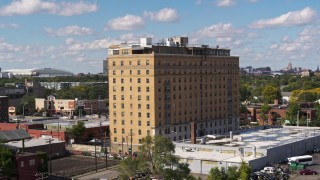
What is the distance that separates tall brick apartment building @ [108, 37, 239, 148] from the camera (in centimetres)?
8350

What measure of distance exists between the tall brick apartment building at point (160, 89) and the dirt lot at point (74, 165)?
8.09 m

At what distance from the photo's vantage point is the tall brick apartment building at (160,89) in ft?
274

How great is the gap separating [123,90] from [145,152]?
36488 millimetres

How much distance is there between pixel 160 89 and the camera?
3317 inches

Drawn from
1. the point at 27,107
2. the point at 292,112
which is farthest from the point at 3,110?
the point at 292,112

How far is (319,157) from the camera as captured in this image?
8025 centimetres

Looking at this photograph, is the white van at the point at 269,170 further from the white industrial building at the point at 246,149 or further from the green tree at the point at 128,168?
the green tree at the point at 128,168

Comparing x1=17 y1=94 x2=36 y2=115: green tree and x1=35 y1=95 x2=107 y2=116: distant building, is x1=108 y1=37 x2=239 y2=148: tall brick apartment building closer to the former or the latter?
x1=35 y1=95 x2=107 y2=116: distant building

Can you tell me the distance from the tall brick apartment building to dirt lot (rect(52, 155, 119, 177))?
8.09 meters

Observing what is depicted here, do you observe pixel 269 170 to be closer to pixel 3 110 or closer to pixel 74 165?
pixel 74 165

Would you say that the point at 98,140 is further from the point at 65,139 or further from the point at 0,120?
the point at 0,120

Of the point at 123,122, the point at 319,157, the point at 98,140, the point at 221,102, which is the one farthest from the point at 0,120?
the point at 319,157

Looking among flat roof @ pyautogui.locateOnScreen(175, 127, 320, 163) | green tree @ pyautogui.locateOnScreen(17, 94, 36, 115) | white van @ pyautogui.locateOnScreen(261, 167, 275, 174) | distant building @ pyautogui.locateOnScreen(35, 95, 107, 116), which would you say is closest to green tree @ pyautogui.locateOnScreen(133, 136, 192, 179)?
flat roof @ pyautogui.locateOnScreen(175, 127, 320, 163)

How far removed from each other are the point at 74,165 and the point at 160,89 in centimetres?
1969
